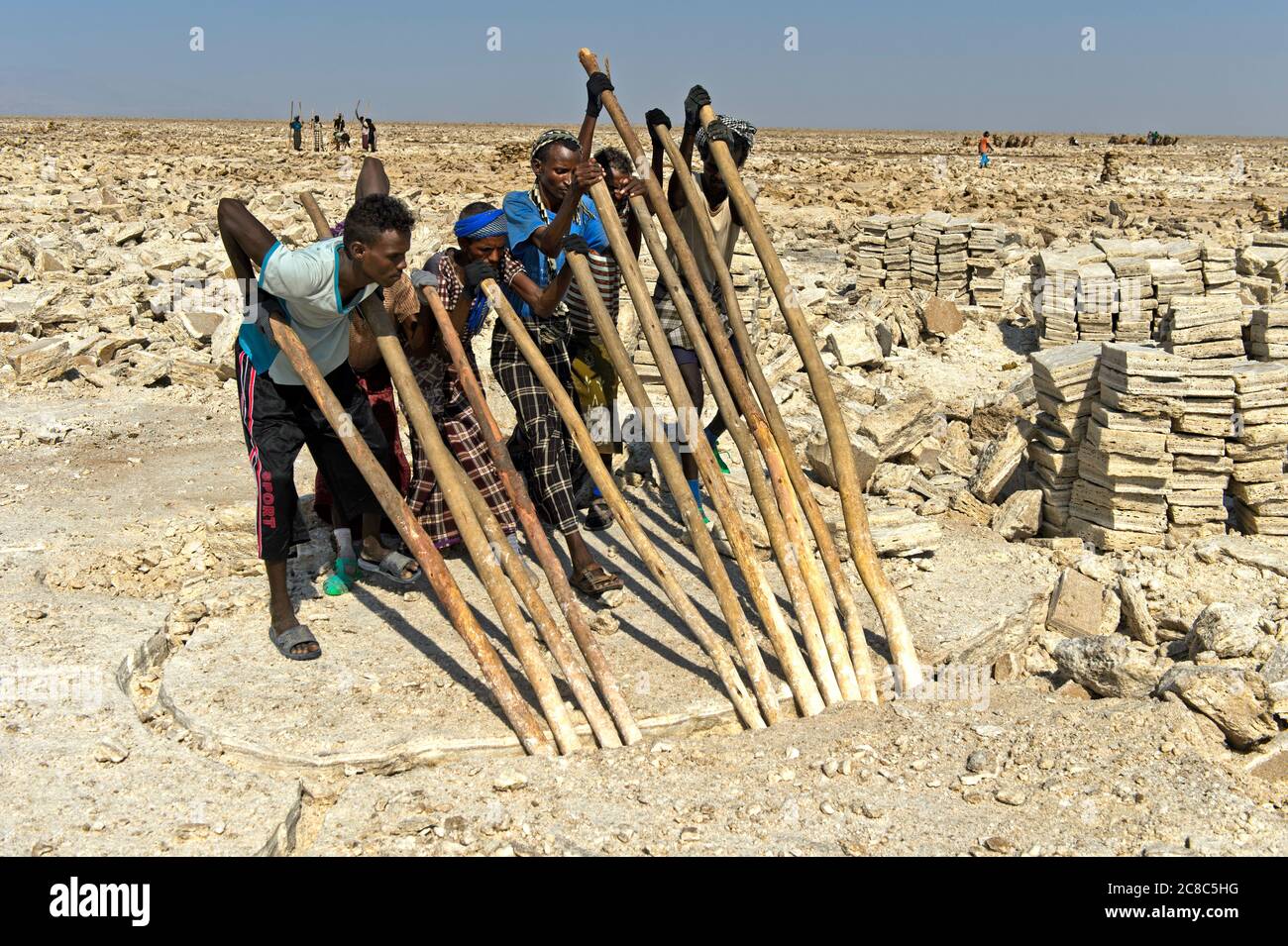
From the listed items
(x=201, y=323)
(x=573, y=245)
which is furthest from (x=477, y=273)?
(x=201, y=323)

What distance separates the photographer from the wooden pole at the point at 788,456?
3.82 m

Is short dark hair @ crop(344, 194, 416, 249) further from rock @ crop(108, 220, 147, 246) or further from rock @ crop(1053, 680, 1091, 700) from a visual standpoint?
rock @ crop(108, 220, 147, 246)

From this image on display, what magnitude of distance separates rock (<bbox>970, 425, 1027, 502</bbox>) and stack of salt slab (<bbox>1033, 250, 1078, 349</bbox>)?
13.7 feet

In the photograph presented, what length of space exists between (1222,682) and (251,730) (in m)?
3.39

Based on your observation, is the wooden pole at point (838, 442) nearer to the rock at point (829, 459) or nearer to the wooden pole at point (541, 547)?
the wooden pole at point (541, 547)

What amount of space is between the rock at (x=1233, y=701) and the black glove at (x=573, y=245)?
2.73m

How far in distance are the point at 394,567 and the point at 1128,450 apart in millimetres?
3830

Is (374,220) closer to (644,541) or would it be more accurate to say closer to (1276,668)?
(644,541)

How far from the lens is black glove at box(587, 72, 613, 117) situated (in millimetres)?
3963

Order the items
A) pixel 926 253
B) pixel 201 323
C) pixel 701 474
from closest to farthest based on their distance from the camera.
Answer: pixel 701 474, pixel 201 323, pixel 926 253

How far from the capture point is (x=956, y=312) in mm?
10445

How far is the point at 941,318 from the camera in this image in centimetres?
1038
